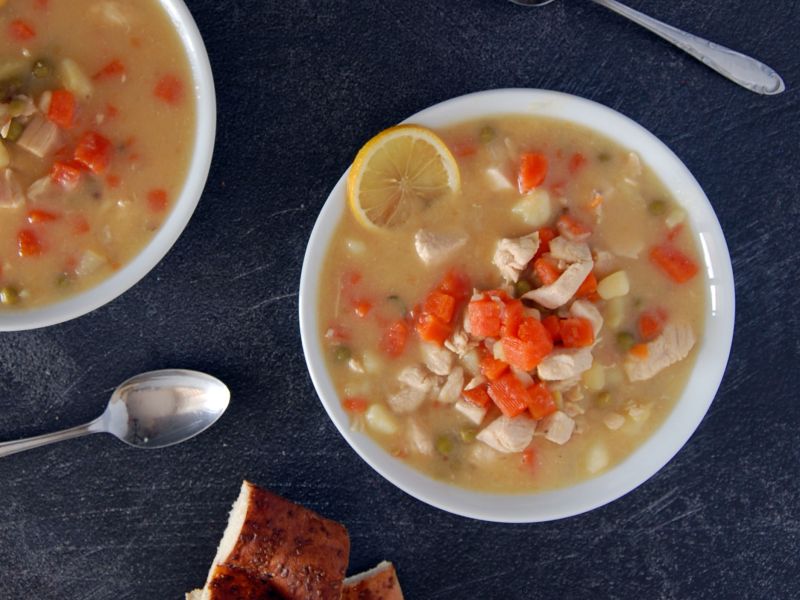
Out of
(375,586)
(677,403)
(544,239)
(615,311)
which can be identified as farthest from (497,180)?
(375,586)

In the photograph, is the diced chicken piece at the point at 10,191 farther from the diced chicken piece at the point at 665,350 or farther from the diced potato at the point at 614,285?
the diced chicken piece at the point at 665,350

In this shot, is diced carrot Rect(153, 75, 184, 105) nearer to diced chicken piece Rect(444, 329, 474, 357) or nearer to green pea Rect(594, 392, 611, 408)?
diced chicken piece Rect(444, 329, 474, 357)

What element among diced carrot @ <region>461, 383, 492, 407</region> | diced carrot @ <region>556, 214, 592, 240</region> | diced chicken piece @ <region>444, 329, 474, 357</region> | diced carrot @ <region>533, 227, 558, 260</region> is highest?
diced carrot @ <region>556, 214, 592, 240</region>

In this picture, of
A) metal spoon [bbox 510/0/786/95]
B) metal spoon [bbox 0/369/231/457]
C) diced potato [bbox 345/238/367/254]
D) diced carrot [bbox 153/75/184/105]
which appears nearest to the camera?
diced carrot [bbox 153/75/184/105]

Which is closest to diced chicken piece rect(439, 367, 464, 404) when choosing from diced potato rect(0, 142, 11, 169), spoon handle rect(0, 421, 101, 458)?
spoon handle rect(0, 421, 101, 458)

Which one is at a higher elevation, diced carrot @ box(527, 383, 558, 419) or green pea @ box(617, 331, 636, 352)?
green pea @ box(617, 331, 636, 352)

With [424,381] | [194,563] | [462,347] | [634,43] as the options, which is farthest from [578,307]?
[194,563]
